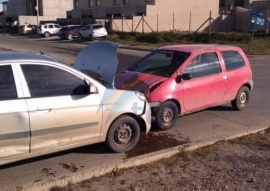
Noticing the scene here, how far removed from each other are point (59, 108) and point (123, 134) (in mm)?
1209

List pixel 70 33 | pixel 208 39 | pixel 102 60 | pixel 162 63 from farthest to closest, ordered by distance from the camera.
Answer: pixel 70 33 → pixel 208 39 → pixel 162 63 → pixel 102 60

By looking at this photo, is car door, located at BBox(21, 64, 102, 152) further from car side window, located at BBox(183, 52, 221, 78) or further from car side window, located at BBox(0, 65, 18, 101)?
car side window, located at BBox(183, 52, 221, 78)

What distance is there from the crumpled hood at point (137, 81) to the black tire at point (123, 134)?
1.16 meters

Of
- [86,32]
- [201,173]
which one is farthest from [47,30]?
[201,173]

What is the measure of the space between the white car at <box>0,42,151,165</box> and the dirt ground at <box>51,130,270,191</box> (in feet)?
2.37

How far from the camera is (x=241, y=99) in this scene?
28.8 feet

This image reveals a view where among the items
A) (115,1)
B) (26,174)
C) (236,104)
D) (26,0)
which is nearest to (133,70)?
(236,104)

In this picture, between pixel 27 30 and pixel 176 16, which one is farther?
pixel 27 30

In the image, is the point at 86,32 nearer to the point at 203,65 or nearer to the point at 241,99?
the point at 241,99

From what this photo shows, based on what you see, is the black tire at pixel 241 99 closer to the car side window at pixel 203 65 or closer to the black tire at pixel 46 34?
the car side window at pixel 203 65

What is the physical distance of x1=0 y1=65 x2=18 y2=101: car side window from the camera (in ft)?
15.4

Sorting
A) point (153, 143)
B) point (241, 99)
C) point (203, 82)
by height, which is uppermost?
point (203, 82)

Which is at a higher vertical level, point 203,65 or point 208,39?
point 203,65

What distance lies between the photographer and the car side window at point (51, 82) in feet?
16.2
